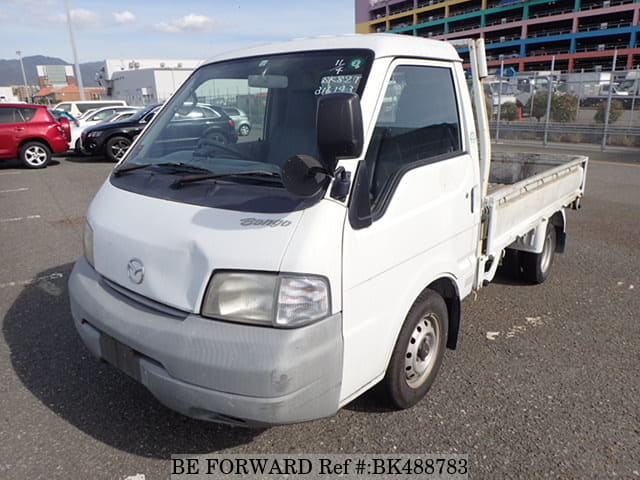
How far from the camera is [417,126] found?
2900mm

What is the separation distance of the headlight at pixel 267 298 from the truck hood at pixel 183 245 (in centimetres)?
5

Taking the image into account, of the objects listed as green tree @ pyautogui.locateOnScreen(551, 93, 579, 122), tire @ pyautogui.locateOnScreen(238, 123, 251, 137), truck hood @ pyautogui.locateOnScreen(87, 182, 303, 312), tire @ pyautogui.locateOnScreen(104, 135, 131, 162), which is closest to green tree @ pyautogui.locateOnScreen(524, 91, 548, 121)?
green tree @ pyautogui.locateOnScreen(551, 93, 579, 122)

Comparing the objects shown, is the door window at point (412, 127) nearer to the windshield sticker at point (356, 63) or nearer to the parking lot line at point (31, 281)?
the windshield sticker at point (356, 63)

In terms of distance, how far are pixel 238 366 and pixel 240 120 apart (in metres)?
1.65

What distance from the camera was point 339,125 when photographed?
6.46 feet

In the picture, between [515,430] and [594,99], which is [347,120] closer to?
[515,430]

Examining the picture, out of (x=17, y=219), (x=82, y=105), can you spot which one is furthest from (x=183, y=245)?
(x=82, y=105)

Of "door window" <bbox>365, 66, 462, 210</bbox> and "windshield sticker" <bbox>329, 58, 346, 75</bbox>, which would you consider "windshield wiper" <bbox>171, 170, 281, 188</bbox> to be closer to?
"door window" <bbox>365, 66, 462, 210</bbox>

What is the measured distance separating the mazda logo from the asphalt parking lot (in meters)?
0.95

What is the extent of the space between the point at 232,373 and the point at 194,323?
11.1 inches

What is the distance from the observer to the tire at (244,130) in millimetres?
3006

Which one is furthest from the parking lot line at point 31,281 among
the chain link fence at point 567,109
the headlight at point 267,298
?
the chain link fence at point 567,109

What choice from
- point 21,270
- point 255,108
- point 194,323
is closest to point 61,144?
point 21,270

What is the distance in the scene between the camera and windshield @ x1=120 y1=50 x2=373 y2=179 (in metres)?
2.62
